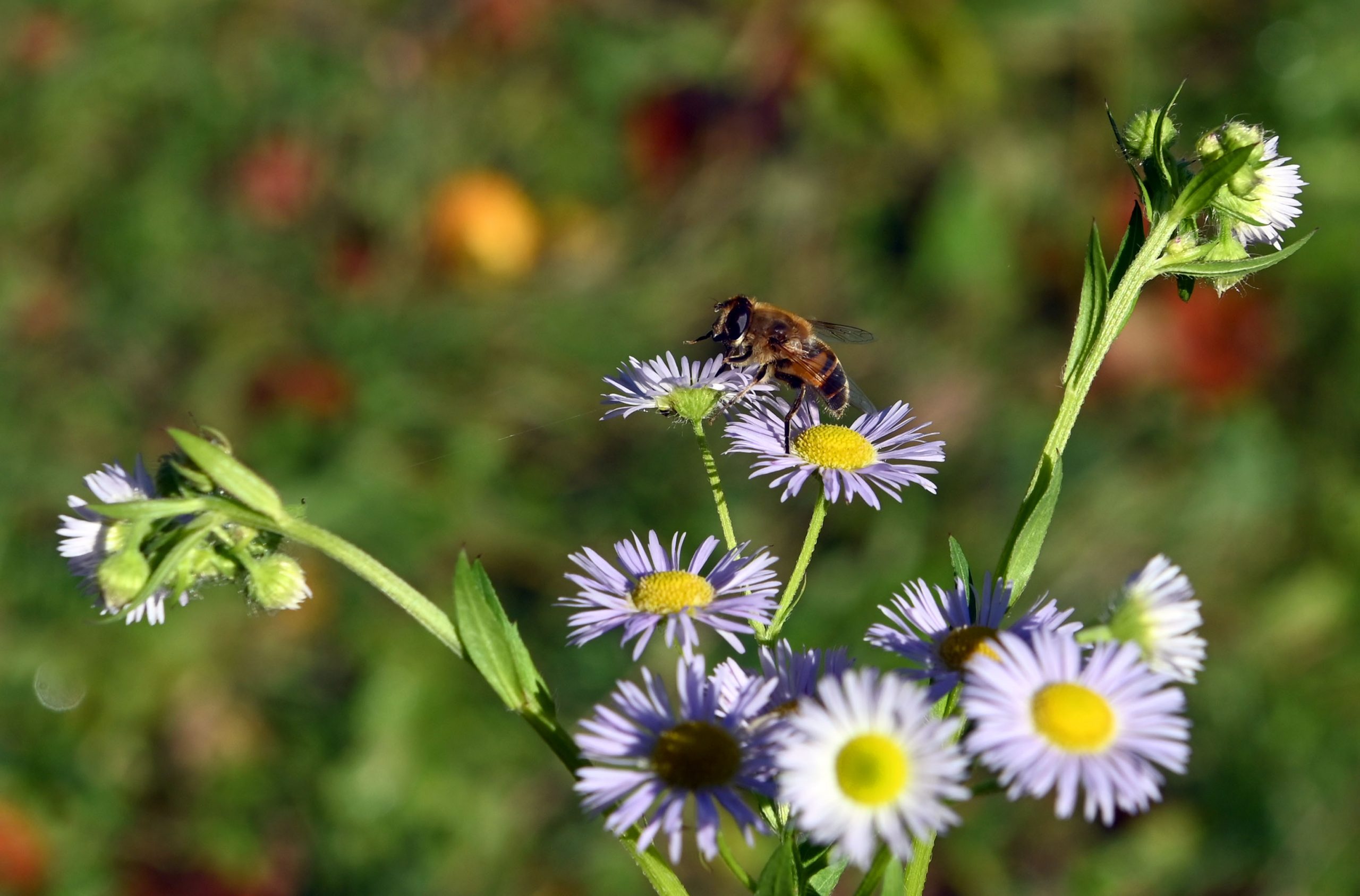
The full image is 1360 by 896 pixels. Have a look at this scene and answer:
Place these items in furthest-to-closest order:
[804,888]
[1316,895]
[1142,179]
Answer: [1316,895]
[1142,179]
[804,888]

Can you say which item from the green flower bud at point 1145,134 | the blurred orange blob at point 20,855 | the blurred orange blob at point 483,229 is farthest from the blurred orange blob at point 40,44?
the green flower bud at point 1145,134

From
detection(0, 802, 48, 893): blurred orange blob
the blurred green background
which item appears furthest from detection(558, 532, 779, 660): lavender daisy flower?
detection(0, 802, 48, 893): blurred orange blob

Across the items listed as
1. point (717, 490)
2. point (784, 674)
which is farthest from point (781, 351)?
point (784, 674)

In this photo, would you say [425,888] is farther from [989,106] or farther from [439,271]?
[989,106]

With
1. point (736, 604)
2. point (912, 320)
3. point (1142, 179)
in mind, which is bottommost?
point (736, 604)

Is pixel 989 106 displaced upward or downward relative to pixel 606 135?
upward

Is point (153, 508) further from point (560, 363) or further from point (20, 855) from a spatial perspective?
point (560, 363)

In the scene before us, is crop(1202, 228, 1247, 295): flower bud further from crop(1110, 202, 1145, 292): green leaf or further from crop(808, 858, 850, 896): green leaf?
crop(808, 858, 850, 896): green leaf

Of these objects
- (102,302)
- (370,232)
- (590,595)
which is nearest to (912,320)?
(370,232)

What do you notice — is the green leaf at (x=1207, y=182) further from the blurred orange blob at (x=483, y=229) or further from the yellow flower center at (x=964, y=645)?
the blurred orange blob at (x=483, y=229)
